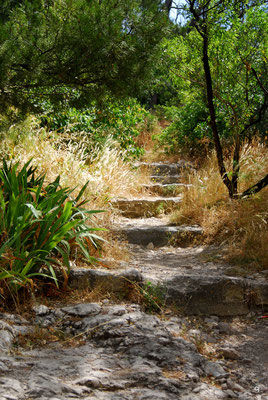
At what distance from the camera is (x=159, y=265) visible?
4297 mm

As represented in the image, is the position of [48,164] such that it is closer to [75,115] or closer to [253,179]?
[75,115]

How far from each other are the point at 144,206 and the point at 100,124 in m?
2.50

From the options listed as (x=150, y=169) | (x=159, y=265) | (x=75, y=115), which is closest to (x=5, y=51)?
(x=159, y=265)

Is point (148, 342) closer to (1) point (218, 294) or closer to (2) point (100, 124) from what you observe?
(1) point (218, 294)

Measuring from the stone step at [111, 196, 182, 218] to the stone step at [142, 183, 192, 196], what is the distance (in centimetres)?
67

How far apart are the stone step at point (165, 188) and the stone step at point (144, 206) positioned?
0.67 metres

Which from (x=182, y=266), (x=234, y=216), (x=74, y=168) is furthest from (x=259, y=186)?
(x=74, y=168)

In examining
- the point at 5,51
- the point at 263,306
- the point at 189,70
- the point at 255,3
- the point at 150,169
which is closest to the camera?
the point at 5,51

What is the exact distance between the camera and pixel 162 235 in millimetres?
5305

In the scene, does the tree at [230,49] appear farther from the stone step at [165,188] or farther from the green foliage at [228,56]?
the stone step at [165,188]

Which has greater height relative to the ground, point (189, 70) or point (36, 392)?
point (189, 70)

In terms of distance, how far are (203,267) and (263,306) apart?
2.58ft

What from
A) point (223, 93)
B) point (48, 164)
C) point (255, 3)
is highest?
point (255, 3)

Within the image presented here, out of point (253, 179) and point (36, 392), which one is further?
point (253, 179)
